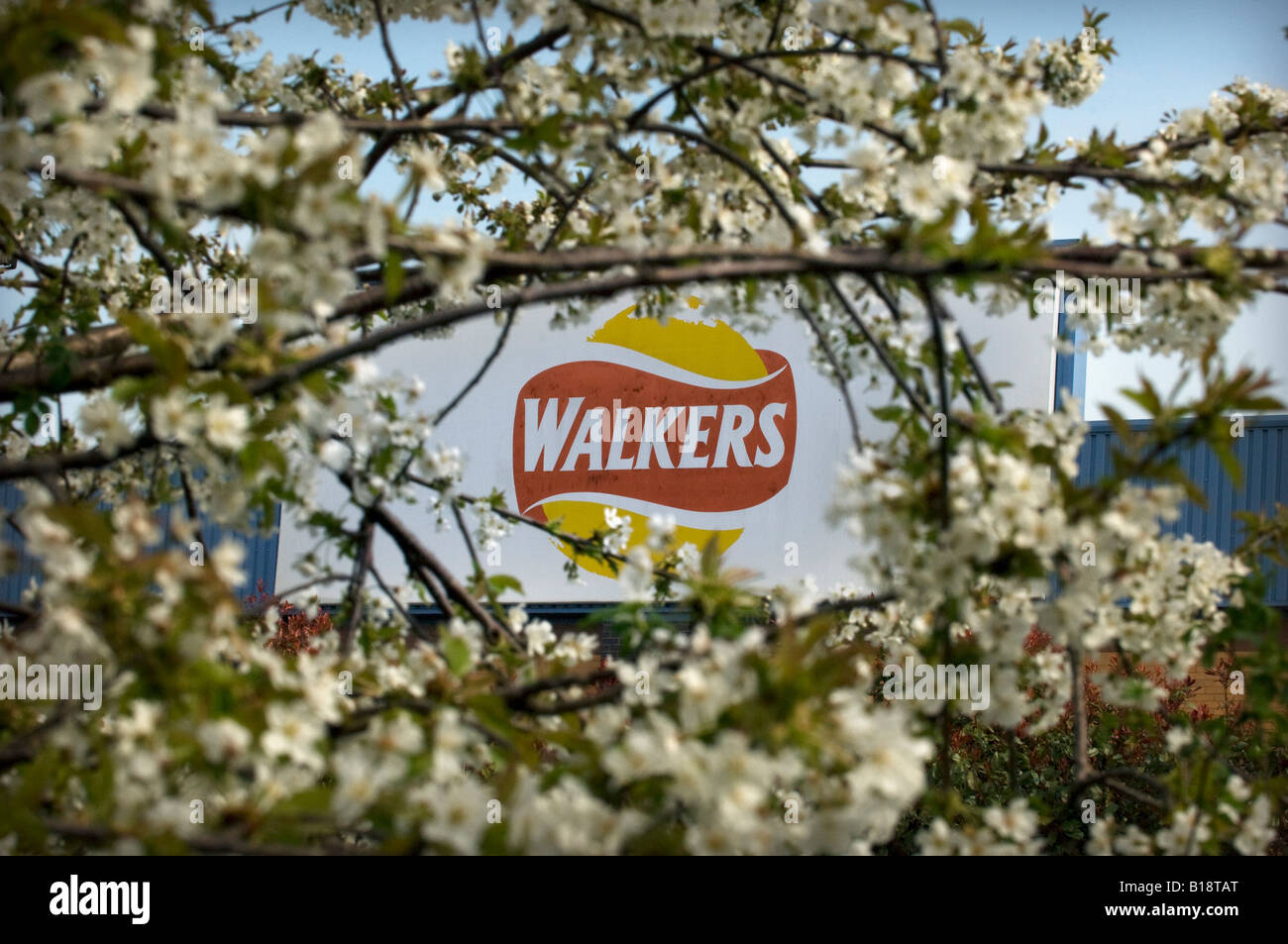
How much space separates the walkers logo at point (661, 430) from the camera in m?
8.88

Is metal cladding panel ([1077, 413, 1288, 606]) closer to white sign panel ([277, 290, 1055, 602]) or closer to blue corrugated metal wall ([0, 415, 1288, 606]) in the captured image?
blue corrugated metal wall ([0, 415, 1288, 606])

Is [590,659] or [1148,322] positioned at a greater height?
[1148,322]

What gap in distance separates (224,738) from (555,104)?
151 centimetres

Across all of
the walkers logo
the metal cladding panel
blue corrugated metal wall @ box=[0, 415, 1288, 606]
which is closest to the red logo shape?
the walkers logo

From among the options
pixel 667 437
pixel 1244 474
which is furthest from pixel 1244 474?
pixel 667 437

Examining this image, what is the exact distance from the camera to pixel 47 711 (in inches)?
72.0

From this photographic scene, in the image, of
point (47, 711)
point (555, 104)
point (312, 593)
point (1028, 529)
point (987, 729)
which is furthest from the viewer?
point (987, 729)

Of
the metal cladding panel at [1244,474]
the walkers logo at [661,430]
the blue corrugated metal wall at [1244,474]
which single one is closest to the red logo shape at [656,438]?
the walkers logo at [661,430]

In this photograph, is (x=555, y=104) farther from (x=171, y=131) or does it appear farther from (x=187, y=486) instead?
(x=187, y=486)

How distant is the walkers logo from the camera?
8.88 meters

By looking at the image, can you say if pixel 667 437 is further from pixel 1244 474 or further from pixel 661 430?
pixel 1244 474

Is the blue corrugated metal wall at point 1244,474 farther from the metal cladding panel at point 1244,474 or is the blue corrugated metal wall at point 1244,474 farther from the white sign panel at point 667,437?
the white sign panel at point 667,437
